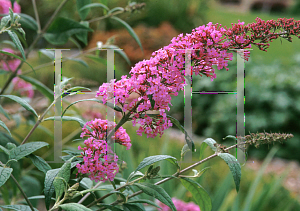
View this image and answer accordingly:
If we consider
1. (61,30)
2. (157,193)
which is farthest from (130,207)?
(61,30)

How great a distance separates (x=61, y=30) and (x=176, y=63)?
42 centimetres

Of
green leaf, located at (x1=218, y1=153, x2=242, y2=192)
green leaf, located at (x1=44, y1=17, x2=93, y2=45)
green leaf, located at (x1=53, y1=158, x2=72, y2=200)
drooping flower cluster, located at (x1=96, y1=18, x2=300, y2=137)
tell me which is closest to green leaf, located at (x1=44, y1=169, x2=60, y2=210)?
green leaf, located at (x1=53, y1=158, x2=72, y2=200)

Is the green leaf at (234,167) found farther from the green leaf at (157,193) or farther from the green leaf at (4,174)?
the green leaf at (4,174)

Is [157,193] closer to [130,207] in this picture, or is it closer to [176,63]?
[130,207]

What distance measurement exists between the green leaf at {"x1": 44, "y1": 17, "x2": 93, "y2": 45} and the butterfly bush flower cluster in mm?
344

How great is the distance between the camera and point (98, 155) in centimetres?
38

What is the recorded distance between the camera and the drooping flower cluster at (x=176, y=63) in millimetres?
383

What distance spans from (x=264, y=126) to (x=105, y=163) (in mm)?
2087

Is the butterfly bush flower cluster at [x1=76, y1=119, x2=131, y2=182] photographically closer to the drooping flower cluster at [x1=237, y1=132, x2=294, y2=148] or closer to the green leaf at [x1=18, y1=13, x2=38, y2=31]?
the drooping flower cluster at [x1=237, y1=132, x2=294, y2=148]

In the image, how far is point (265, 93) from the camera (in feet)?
7.80

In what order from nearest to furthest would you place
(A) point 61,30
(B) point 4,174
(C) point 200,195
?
(B) point 4,174, (C) point 200,195, (A) point 61,30

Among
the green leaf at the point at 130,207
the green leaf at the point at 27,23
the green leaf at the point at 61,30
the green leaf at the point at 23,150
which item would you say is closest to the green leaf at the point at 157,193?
the green leaf at the point at 130,207

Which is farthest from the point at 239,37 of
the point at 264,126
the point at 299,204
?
the point at 264,126

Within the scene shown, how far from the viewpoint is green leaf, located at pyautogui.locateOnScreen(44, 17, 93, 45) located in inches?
26.7
